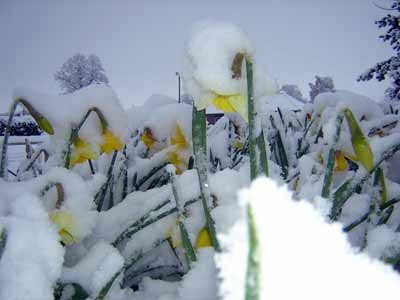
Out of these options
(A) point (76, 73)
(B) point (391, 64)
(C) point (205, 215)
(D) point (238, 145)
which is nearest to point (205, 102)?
(C) point (205, 215)

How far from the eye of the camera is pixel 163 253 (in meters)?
0.67

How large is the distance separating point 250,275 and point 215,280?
0.24 m

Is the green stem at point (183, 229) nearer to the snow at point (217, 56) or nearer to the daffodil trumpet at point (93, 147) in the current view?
the snow at point (217, 56)

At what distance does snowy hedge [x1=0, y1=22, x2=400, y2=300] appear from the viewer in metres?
0.23

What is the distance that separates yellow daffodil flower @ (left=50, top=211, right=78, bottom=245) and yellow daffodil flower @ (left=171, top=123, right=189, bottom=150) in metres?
0.38

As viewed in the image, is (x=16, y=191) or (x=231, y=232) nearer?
(x=231, y=232)

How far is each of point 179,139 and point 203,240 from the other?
373 mm

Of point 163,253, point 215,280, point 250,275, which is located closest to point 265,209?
point 250,275

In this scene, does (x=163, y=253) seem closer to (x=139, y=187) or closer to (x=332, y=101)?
(x=139, y=187)

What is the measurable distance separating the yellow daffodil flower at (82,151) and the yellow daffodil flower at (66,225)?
0.25 m

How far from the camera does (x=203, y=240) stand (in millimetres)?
528

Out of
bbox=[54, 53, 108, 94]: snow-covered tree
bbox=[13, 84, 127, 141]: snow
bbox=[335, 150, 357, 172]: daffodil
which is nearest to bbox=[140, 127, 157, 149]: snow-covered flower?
bbox=[13, 84, 127, 141]: snow

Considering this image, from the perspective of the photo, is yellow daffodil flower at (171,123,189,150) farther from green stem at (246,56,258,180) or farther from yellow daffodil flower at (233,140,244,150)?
yellow daffodil flower at (233,140,244,150)

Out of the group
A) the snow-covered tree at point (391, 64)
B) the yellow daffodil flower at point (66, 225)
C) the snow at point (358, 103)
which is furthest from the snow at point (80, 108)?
the snow-covered tree at point (391, 64)
